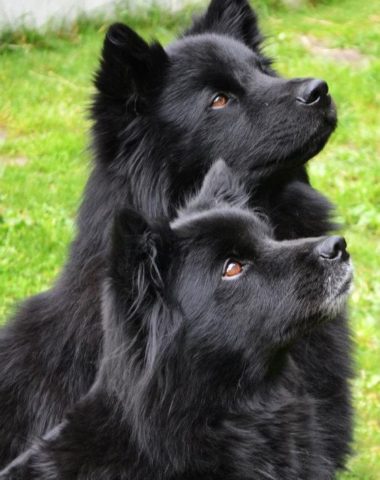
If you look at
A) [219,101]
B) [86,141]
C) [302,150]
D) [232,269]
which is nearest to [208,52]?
[219,101]

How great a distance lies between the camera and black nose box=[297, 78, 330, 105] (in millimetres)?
4777

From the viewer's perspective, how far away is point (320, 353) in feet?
16.1

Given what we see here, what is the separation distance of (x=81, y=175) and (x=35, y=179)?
1.12 feet

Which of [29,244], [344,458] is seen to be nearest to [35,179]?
[29,244]

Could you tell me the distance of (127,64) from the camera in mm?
4719

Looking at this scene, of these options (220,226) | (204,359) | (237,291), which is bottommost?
(204,359)

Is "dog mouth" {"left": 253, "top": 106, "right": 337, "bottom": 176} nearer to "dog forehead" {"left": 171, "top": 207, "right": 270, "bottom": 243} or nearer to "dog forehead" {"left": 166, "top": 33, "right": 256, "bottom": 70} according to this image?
"dog forehead" {"left": 166, "top": 33, "right": 256, "bottom": 70}

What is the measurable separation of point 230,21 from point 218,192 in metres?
1.35

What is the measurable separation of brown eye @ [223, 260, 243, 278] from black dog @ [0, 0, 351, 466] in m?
0.84

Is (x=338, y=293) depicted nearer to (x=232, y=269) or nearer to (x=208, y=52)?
(x=232, y=269)

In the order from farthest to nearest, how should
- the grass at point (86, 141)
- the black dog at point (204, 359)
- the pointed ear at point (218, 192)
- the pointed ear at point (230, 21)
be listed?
the grass at point (86, 141) < the pointed ear at point (230, 21) < the pointed ear at point (218, 192) < the black dog at point (204, 359)

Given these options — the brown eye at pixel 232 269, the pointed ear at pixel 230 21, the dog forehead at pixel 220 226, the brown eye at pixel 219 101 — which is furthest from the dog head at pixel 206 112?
the brown eye at pixel 232 269

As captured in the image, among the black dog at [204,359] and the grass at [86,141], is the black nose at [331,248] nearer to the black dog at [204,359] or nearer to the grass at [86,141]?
the black dog at [204,359]

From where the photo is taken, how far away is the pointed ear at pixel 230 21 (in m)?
5.26
